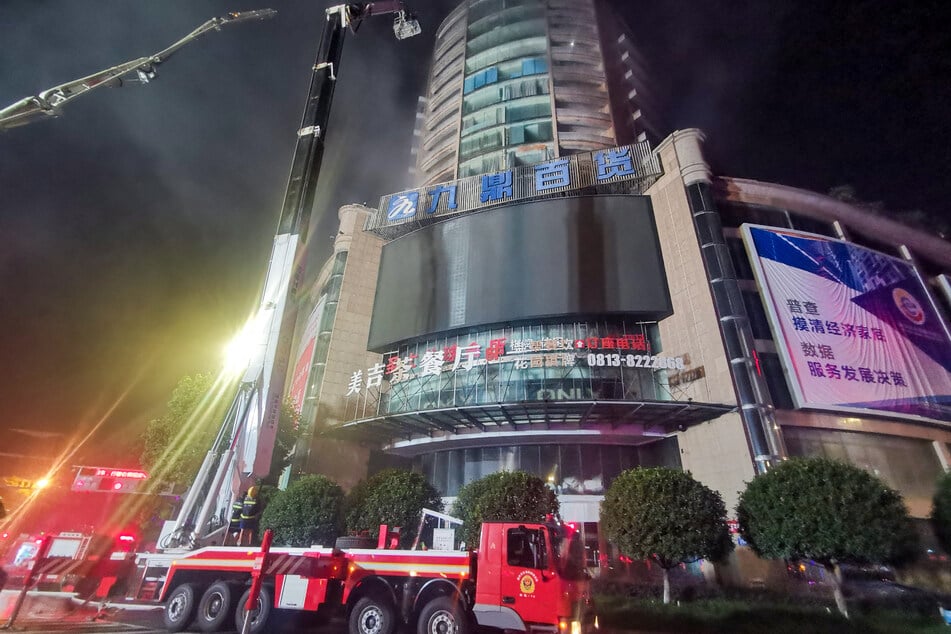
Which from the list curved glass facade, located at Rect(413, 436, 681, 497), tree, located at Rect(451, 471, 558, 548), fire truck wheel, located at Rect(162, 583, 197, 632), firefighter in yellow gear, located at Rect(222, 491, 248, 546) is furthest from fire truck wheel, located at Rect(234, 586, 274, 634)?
curved glass facade, located at Rect(413, 436, 681, 497)

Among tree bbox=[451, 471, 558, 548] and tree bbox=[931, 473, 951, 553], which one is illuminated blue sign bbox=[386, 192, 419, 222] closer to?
tree bbox=[451, 471, 558, 548]

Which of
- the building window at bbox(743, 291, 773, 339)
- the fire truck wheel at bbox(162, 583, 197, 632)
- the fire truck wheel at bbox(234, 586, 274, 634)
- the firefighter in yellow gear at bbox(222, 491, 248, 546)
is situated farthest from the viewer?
the building window at bbox(743, 291, 773, 339)

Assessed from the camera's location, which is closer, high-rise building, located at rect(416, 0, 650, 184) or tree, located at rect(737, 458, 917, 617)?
tree, located at rect(737, 458, 917, 617)

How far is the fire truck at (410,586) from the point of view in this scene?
7.75 meters

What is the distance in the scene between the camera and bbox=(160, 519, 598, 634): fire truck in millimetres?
7746

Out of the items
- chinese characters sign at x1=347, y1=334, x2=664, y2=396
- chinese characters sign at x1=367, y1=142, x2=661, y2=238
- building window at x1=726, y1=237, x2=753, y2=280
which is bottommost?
chinese characters sign at x1=347, y1=334, x2=664, y2=396

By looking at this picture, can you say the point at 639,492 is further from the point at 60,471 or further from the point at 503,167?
the point at 503,167

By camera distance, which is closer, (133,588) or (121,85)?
(133,588)

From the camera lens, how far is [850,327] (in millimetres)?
26281

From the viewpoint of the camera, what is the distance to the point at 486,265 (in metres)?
32.3

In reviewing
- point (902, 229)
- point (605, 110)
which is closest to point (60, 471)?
point (605, 110)

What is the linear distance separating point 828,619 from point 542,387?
52.2 feet

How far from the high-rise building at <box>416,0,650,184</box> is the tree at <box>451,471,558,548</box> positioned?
3161cm

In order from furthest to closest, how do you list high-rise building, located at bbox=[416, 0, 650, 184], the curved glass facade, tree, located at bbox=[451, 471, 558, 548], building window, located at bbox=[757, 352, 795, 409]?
high-rise building, located at bbox=[416, 0, 650, 184] → the curved glass facade → building window, located at bbox=[757, 352, 795, 409] → tree, located at bbox=[451, 471, 558, 548]
